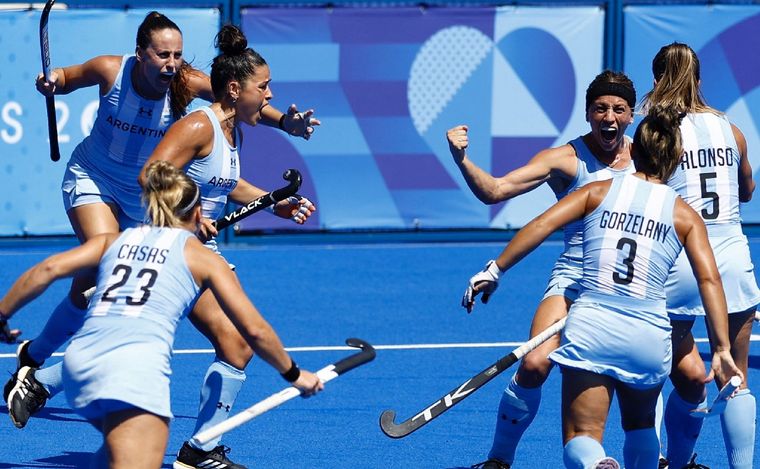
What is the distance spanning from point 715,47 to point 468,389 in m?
7.83

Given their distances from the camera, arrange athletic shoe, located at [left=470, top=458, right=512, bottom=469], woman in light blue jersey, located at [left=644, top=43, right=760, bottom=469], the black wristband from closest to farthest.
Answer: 1. the black wristband
2. woman in light blue jersey, located at [left=644, top=43, right=760, bottom=469]
3. athletic shoe, located at [left=470, top=458, right=512, bottom=469]

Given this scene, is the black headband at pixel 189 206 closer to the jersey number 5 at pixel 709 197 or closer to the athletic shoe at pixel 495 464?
the athletic shoe at pixel 495 464

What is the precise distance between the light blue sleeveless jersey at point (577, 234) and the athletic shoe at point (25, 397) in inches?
97.9

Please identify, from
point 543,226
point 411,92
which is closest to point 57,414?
point 543,226

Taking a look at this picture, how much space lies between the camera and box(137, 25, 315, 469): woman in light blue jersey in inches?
229

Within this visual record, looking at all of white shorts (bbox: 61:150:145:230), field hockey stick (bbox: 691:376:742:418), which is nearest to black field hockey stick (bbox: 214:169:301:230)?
white shorts (bbox: 61:150:145:230)

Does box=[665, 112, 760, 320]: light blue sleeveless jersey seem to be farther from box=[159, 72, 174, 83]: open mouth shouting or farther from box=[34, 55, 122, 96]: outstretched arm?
box=[34, 55, 122, 96]: outstretched arm

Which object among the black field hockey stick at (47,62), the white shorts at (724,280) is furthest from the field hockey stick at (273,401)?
the black field hockey stick at (47,62)

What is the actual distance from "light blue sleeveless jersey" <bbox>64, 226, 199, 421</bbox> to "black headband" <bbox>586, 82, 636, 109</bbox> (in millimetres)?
1894

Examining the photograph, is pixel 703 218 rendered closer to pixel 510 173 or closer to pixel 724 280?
pixel 724 280

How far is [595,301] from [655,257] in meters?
0.27

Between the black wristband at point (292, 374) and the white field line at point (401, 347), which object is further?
the white field line at point (401, 347)

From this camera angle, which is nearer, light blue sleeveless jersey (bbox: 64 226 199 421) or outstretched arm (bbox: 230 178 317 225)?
light blue sleeveless jersey (bbox: 64 226 199 421)

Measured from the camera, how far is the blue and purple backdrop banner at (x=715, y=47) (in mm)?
12445
